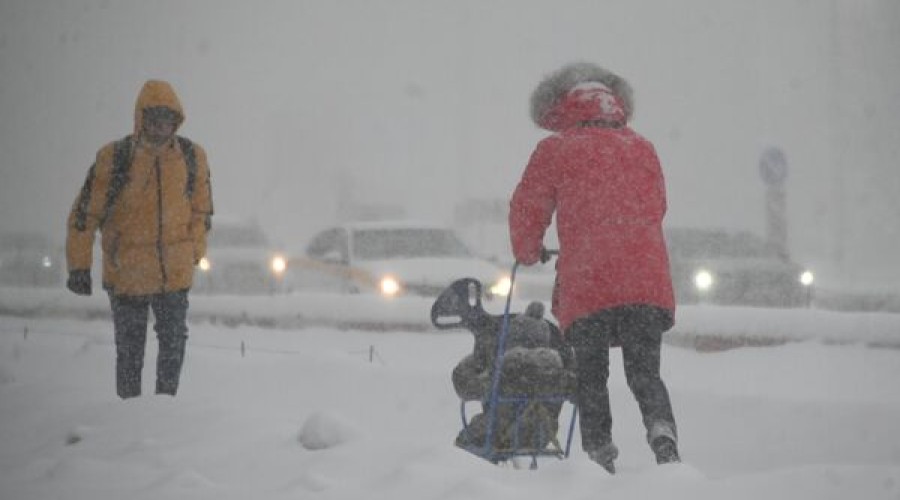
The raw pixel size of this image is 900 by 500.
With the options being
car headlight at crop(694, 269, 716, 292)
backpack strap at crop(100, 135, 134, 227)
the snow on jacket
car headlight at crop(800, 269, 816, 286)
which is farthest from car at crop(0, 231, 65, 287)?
the snow on jacket

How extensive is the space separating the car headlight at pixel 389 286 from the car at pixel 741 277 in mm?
4620

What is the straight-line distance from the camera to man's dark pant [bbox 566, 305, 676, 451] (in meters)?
4.52

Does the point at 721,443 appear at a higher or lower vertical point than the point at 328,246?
lower

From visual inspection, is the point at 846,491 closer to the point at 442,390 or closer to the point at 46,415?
the point at 46,415

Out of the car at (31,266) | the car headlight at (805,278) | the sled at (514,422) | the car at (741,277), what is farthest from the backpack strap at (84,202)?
the car at (31,266)

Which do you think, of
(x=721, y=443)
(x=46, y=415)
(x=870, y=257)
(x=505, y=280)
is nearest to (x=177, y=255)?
(x=46, y=415)

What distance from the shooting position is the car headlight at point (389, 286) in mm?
12867

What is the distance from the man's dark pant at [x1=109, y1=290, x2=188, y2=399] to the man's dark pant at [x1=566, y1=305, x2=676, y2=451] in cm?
226

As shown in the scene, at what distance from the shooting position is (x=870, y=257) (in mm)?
46969

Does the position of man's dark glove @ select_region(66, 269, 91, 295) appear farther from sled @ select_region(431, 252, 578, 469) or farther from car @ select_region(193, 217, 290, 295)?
car @ select_region(193, 217, 290, 295)

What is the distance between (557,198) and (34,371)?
5.73 meters

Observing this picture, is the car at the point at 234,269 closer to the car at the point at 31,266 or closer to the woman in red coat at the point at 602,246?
the car at the point at 31,266

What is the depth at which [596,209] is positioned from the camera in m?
4.52

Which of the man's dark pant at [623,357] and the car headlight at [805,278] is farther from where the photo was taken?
the car headlight at [805,278]
